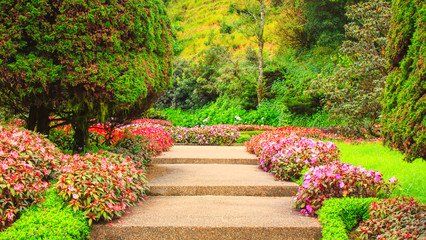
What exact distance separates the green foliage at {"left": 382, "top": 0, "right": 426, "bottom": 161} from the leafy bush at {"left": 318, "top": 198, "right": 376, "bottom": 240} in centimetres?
99

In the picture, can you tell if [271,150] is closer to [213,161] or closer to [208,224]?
[213,161]

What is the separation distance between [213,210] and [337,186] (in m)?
1.71

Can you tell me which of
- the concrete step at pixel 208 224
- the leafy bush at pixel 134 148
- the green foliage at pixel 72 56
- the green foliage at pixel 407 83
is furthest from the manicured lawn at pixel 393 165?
the green foliage at pixel 72 56

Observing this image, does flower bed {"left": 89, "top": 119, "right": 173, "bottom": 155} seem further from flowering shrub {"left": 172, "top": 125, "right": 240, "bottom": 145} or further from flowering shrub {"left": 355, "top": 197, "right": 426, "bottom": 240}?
flowering shrub {"left": 355, "top": 197, "right": 426, "bottom": 240}

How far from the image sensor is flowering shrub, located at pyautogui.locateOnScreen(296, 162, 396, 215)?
7406 mm

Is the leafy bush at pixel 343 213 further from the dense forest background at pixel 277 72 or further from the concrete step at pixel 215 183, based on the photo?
the dense forest background at pixel 277 72

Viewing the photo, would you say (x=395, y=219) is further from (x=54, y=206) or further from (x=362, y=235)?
(x=54, y=206)

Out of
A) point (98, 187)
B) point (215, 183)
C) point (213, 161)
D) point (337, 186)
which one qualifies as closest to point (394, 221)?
point (337, 186)

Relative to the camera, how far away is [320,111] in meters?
22.9

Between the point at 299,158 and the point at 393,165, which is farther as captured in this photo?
the point at 393,165

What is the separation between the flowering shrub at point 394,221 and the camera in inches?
237

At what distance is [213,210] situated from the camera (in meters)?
7.64

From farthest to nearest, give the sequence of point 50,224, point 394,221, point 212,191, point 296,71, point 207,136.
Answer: point 296,71, point 207,136, point 212,191, point 394,221, point 50,224

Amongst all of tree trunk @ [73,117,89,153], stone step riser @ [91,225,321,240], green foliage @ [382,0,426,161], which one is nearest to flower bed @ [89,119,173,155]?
tree trunk @ [73,117,89,153]
